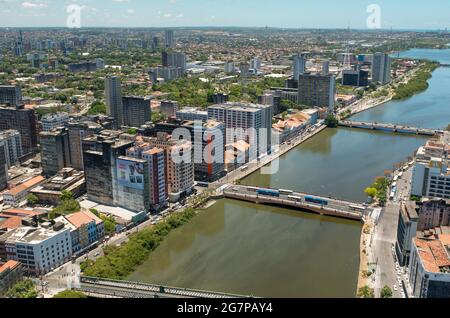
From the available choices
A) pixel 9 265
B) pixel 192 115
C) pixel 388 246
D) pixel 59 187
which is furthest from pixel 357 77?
pixel 9 265

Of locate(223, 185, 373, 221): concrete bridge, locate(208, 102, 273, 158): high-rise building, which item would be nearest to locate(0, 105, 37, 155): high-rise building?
locate(208, 102, 273, 158): high-rise building

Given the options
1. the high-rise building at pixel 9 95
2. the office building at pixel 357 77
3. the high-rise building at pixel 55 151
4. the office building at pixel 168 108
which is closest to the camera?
the high-rise building at pixel 55 151

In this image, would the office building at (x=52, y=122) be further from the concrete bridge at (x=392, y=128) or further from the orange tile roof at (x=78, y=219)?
the concrete bridge at (x=392, y=128)

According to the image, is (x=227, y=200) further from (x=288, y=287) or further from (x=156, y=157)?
(x=288, y=287)

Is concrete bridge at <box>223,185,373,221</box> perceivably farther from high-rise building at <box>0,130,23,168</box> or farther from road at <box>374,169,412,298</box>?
high-rise building at <box>0,130,23,168</box>

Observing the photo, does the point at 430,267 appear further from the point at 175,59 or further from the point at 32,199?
the point at 175,59

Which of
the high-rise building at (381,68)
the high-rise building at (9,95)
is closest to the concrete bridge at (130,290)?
the high-rise building at (9,95)
